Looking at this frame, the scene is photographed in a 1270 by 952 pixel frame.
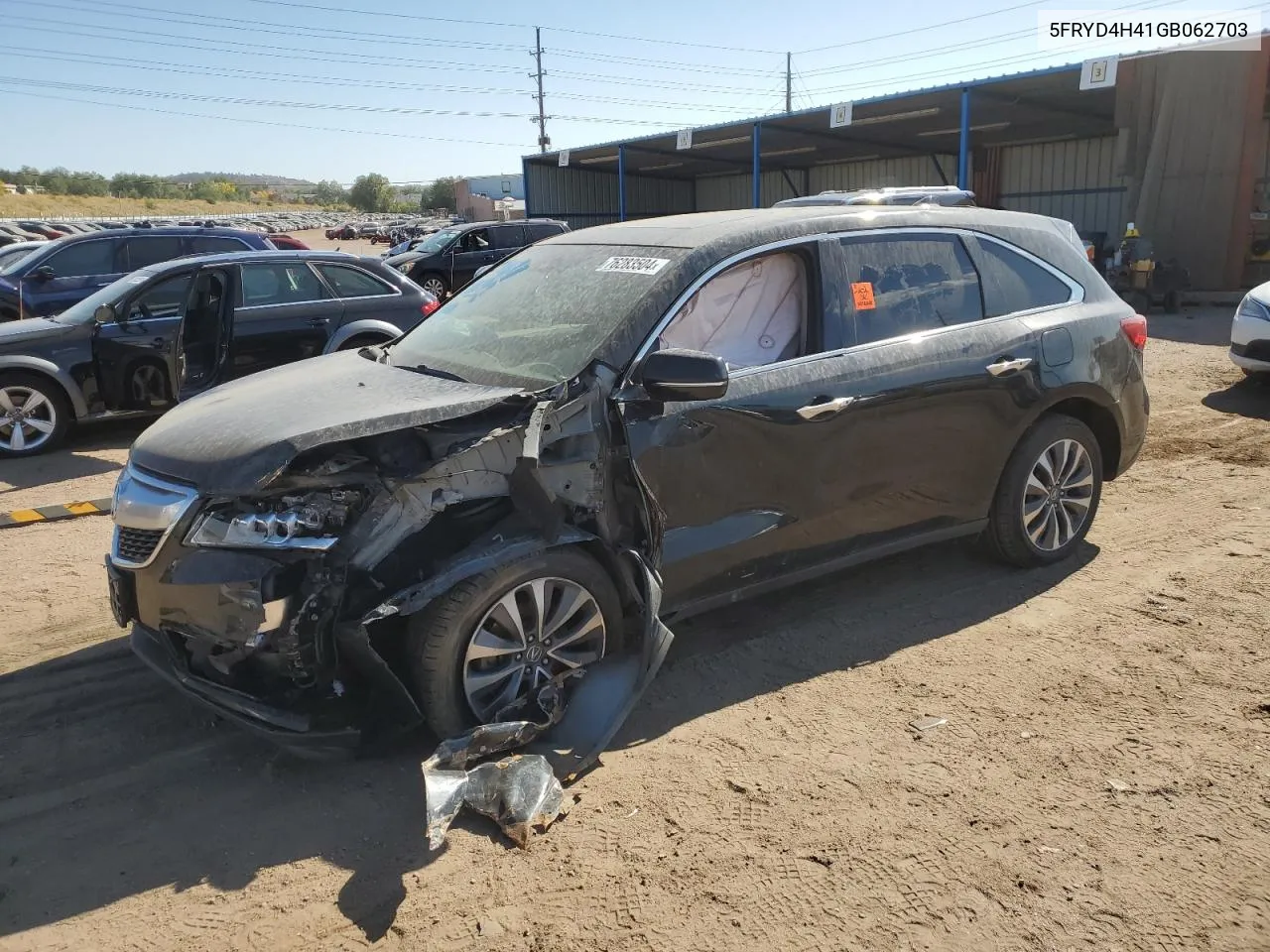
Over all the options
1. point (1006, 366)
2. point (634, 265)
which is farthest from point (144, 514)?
point (1006, 366)

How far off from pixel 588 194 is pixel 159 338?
94.1 ft

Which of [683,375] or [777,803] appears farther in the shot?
[683,375]

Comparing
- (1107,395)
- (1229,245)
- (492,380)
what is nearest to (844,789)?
(492,380)

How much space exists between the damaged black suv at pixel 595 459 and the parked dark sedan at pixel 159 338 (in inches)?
167

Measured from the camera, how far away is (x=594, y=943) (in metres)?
2.53

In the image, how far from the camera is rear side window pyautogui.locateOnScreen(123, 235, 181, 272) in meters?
11.1

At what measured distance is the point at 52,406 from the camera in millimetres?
8055

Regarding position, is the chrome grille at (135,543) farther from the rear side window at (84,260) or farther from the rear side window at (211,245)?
the rear side window at (211,245)

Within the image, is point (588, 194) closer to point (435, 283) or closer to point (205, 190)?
point (435, 283)

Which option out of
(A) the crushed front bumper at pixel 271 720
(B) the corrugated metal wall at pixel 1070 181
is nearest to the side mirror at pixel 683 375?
(A) the crushed front bumper at pixel 271 720

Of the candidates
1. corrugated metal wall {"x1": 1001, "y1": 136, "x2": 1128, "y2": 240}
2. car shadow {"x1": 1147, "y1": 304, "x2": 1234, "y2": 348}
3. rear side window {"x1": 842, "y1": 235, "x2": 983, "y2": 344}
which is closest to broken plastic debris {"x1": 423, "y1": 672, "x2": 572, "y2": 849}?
rear side window {"x1": 842, "y1": 235, "x2": 983, "y2": 344}

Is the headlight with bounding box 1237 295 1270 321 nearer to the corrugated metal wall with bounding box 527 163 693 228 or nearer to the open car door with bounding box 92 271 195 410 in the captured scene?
the open car door with bounding box 92 271 195 410

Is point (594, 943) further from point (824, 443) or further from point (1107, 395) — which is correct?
point (1107, 395)

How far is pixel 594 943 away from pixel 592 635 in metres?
1.19
